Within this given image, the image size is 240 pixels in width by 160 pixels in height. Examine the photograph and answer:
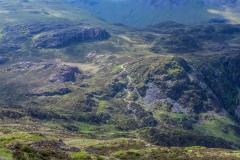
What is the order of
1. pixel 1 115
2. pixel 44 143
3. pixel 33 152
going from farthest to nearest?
pixel 1 115
pixel 44 143
pixel 33 152

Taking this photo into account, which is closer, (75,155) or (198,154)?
(75,155)

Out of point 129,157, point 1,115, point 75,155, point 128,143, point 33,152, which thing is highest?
point 33,152

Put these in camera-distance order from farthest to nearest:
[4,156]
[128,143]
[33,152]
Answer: [128,143] < [33,152] < [4,156]

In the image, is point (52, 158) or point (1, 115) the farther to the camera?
point (1, 115)

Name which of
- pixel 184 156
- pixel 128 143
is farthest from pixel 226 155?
pixel 128 143

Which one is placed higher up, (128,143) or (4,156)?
(4,156)

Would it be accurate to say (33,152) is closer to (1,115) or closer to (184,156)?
(184,156)

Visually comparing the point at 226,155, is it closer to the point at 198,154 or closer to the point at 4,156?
the point at 198,154

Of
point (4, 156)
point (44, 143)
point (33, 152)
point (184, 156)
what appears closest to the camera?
point (4, 156)

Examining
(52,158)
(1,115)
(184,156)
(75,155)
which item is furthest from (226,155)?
(1,115)
